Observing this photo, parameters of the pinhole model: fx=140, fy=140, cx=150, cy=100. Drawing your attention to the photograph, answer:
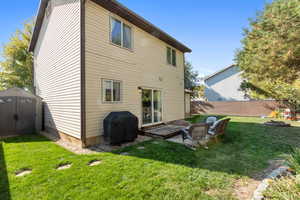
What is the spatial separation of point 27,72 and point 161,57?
1847 centimetres

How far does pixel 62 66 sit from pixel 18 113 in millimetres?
4065

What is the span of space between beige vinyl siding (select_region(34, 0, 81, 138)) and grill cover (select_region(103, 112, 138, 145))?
3.61 feet

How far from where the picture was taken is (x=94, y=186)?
287 centimetres

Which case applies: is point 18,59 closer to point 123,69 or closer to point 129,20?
point 129,20

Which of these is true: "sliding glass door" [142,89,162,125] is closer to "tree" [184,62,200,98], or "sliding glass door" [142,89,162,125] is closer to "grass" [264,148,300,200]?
"grass" [264,148,300,200]

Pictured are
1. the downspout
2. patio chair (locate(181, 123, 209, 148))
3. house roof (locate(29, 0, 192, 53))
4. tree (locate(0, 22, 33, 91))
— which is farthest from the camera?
tree (locate(0, 22, 33, 91))

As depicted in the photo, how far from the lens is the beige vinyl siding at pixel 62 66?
5.71 meters

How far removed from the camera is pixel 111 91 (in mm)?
6445

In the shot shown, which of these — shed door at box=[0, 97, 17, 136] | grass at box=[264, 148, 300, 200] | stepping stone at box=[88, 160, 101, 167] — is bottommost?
stepping stone at box=[88, 160, 101, 167]

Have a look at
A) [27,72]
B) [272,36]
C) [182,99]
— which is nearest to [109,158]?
[182,99]

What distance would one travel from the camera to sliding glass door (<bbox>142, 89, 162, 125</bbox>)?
8.31 m

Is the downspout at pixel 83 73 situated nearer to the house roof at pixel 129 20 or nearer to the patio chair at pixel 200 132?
the house roof at pixel 129 20

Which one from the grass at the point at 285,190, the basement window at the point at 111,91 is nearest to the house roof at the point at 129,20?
the basement window at the point at 111,91

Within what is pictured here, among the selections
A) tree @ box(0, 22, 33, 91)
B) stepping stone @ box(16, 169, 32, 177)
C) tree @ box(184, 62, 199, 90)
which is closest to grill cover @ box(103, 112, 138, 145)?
stepping stone @ box(16, 169, 32, 177)
